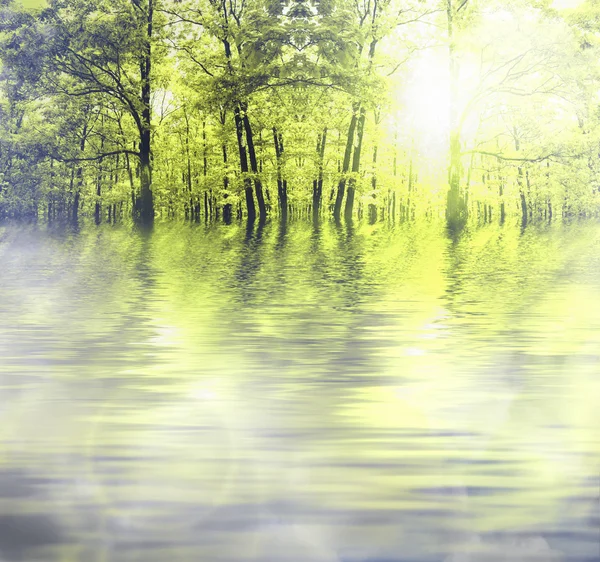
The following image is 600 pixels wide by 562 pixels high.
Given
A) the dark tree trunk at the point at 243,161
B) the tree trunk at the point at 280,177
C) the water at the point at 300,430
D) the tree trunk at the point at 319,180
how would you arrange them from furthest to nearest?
the tree trunk at the point at 280,177
the tree trunk at the point at 319,180
the dark tree trunk at the point at 243,161
the water at the point at 300,430

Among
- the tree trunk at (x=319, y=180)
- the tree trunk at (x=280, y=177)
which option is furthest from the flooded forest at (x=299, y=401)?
the tree trunk at (x=280, y=177)

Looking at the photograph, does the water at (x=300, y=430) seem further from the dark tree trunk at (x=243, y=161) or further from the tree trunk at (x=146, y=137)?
the dark tree trunk at (x=243, y=161)

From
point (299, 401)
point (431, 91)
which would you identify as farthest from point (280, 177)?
point (299, 401)

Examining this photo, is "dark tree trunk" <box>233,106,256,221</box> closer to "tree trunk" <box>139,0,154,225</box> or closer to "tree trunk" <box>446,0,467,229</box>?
"tree trunk" <box>139,0,154,225</box>

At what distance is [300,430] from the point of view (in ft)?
21.9

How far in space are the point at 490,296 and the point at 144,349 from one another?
23.4 ft

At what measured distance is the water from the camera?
4648 mm

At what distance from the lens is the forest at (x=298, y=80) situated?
169ft

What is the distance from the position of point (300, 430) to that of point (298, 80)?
150 ft

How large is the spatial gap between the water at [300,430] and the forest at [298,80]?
37332 millimetres

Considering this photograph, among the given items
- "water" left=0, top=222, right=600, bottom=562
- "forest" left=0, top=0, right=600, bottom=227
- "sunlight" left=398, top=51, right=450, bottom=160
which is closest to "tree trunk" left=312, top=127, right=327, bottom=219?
"forest" left=0, top=0, right=600, bottom=227

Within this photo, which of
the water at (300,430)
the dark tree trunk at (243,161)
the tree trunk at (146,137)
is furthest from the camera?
the dark tree trunk at (243,161)

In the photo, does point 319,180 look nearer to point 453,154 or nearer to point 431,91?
point 431,91

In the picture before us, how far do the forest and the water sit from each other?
37.3 metres
